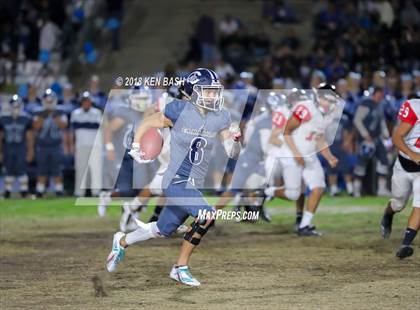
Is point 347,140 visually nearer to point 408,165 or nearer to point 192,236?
point 408,165

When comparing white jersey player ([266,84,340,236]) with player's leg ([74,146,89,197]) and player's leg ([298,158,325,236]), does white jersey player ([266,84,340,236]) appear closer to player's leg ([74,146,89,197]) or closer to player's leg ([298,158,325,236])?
player's leg ([298,158,325,236])

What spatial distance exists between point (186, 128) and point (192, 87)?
1.22ft

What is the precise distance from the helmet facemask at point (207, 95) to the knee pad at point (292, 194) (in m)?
3.84

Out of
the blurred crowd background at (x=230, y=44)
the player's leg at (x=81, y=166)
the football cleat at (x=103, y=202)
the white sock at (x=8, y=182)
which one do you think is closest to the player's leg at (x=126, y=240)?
the football cleat at (x=103, y=202)

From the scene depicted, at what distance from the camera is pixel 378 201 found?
15828mm

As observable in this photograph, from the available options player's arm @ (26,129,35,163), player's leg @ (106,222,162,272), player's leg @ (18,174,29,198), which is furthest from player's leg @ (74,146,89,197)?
player's leg @ (106,222,162,272)

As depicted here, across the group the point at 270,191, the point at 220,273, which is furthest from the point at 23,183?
the point at 220,273

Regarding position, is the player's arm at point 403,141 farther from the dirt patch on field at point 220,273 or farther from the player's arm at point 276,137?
the player's arm at point 276,137

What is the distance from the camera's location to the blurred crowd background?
63.2 feet

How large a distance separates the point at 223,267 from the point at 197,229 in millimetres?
1199

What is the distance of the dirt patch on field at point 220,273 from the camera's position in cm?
820

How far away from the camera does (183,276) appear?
8906 millimetres

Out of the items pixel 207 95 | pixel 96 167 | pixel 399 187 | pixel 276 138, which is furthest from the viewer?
pixel 96 167

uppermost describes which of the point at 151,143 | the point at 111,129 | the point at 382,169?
the point at 151,143
